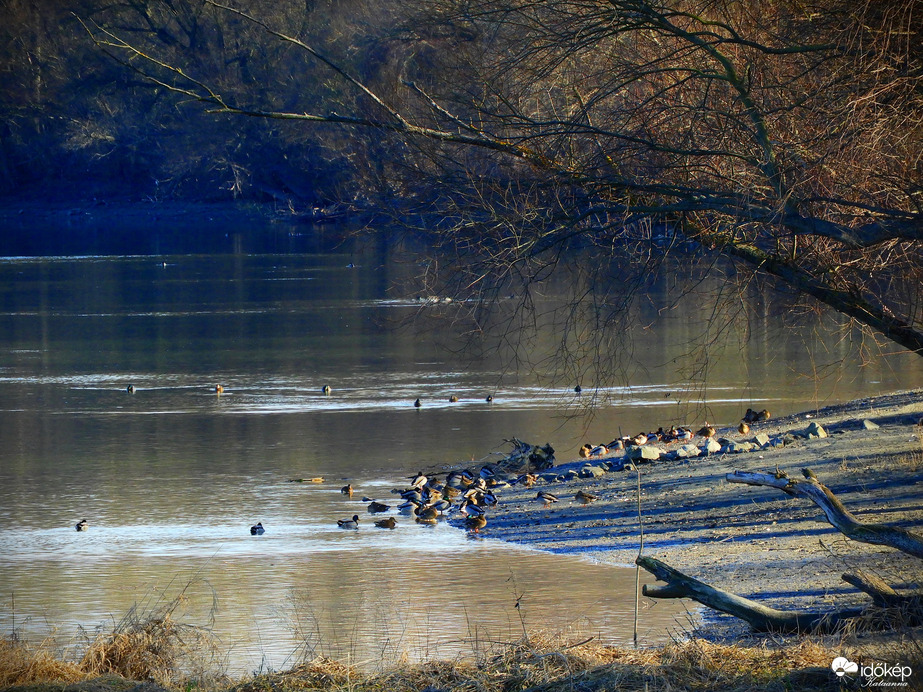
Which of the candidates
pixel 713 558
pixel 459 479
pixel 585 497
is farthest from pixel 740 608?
pixel 459 479

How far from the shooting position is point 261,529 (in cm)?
1069

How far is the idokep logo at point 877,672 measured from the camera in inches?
177

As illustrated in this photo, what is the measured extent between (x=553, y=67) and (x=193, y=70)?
165 ft

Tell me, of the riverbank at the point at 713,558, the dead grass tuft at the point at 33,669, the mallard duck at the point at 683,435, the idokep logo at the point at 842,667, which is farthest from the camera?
the mallard duck at the point at 683,435

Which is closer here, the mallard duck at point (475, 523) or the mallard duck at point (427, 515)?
the mallard duck at point (475, 523)

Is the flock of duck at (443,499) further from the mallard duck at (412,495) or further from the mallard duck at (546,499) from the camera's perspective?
the mallard duck at (546,499)

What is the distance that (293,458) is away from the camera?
13477 millimetres

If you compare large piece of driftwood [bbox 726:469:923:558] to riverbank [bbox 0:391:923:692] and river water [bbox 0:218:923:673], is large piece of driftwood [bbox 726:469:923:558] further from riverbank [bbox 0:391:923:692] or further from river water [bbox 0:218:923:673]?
river water [bbox 0:218:923:673]

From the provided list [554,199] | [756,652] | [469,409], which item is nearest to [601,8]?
[554,199]

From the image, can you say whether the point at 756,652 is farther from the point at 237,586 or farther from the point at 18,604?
the point at 18,604

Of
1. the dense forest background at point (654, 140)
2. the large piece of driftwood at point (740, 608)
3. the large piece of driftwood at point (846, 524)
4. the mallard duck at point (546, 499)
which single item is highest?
the dense forest background at point (654, 140)

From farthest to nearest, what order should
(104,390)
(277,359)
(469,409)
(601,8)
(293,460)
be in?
(277,359)
(104,390)
(469,409)
(293,460)
(601,8)

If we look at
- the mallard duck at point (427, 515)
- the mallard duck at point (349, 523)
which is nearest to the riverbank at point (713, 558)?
the mallard duck at point (427, 515)

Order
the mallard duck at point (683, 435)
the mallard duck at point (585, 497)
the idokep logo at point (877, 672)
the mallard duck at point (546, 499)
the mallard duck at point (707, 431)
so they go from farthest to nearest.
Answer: the mallard duck at point (683, 435) < the mallard duck at point (707, 431) < the mallard duck at point (546, 499) < the mallard duck at point (585, 497) < the idokep logo at point (877, 672)
